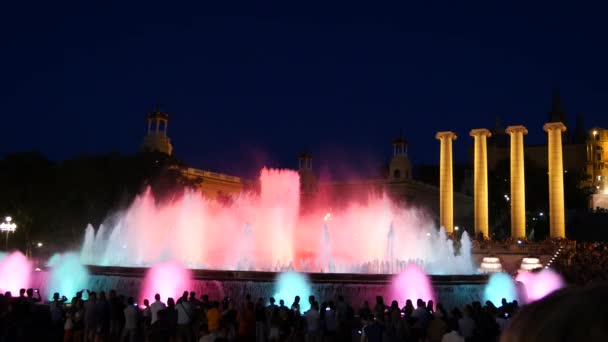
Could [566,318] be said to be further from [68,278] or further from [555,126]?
[555,126]

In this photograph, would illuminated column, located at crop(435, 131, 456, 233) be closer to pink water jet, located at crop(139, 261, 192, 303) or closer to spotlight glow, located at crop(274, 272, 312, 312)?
spotlight glow, located at crop(274, 272, 312, 312)

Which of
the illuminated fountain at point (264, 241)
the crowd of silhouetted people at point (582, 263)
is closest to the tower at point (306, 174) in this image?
the illuminated fountain at point (264, 241)

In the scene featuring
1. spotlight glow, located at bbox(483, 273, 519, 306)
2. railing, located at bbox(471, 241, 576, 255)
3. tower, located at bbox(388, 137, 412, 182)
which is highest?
tower, located at bbox(388, 137, 412, 182)

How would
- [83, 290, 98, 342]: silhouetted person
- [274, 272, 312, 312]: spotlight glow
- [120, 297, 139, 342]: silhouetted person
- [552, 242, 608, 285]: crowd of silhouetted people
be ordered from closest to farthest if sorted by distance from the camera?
[120, 297, 139, 342]: silhouetted person → [83, 290, 98, 342]: silhouetted person → [274, 272, 312, 312]: spotlight glow → [552, 242, 608, 285]: crowd of silhouetted people

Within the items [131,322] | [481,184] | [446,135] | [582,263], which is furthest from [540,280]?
[446,135]

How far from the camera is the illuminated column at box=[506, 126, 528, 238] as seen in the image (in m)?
56.3

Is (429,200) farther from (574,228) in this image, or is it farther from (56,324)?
(56,324)

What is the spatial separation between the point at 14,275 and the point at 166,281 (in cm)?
941

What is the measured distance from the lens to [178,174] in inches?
2357

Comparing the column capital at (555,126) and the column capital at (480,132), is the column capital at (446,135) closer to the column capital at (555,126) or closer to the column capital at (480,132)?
the column capital at (480,132)

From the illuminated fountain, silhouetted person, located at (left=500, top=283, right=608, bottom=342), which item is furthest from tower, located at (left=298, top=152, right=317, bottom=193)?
silhouetted person, located at (left=500, top=283, right=608, bottom=342)

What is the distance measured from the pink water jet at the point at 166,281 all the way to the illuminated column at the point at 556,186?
3928 cm

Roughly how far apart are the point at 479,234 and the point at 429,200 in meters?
45.6

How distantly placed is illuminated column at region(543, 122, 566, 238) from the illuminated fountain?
10920 mm
